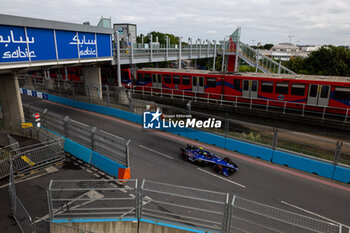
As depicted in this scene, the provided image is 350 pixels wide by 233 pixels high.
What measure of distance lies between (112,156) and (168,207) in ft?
14.1

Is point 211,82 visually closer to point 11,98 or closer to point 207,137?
point 207,137

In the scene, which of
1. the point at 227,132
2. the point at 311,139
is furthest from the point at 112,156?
the point at 311,139

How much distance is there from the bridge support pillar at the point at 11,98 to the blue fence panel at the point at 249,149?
15.5m

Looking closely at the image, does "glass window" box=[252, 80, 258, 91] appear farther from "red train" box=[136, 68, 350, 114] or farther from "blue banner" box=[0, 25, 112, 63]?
"blue banner" box=[0, 25, 112, 63]

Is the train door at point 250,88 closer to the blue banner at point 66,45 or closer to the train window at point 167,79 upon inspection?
the train window at point 167,79

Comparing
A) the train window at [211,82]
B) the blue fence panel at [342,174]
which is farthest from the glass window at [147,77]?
the blue fence panel at [342,174]

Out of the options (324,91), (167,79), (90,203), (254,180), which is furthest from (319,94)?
(90,203)

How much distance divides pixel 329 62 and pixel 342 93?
800 inches

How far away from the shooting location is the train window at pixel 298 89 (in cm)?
1917

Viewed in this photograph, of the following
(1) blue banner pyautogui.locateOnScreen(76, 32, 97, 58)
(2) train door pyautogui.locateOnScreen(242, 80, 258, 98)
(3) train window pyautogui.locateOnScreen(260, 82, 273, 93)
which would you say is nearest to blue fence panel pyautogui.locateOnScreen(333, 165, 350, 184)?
(3) train window pyautogui.locateOnScreen(260, 82, 273, 93)

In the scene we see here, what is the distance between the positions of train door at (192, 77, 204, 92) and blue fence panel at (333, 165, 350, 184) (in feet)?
47.5

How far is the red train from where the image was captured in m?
18.2

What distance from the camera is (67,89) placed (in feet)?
87.9

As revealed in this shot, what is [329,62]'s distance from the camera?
34.3 m
